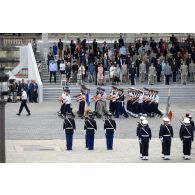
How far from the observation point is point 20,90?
4031cm

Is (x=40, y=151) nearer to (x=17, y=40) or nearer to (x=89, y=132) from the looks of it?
(x=89, y=132)

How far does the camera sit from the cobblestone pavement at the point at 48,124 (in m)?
32.2

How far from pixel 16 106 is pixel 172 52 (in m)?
9.53

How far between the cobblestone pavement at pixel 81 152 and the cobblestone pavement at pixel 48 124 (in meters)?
1.09

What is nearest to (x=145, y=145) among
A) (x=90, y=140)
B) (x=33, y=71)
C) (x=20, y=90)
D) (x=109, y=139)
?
(x=109, y=139)

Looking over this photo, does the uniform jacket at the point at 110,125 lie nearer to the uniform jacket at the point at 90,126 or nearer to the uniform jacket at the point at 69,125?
the uniform jacket at the point at 90,126

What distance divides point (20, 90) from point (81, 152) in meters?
11.9

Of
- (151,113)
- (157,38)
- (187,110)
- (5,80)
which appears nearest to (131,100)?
(151,113)

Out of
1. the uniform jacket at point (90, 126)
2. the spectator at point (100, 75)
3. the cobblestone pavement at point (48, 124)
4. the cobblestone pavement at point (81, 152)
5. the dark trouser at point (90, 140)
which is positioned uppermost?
the spectator at point (100, 75)

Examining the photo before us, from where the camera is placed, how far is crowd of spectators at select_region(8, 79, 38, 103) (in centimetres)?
4041

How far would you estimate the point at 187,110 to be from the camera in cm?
3931

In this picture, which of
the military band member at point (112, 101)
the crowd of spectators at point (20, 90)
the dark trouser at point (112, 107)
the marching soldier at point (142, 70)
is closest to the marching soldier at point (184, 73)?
the marching soldier at point (142, 70)

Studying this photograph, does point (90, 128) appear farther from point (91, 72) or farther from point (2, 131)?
point (91, 72)

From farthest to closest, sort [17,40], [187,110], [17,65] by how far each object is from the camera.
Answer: [17,40] → [17,65] → [187,110]
